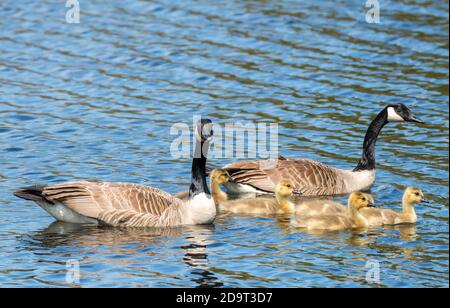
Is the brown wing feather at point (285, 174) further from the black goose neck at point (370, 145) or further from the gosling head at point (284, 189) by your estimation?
the gosling head at point (284, 189)

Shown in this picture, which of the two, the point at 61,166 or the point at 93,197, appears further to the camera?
the point at 61,166

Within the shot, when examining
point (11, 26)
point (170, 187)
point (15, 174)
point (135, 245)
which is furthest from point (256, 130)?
point (11, 26)

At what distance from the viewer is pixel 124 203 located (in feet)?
55.1

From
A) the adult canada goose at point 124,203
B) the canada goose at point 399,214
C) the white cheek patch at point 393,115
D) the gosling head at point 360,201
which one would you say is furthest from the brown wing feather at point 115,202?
the white cheek patch at point 393,115

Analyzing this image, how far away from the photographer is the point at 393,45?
88.3 ft

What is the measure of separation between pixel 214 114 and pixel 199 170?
5740 mm

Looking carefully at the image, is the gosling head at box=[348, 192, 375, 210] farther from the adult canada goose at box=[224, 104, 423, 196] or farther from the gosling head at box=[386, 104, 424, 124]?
the gosling head at box=[386, 104, 424, 124]

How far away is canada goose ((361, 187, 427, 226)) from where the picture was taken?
17.2m

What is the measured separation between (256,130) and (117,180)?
382 cm

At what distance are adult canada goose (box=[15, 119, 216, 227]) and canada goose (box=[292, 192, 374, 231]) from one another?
4.58 feet

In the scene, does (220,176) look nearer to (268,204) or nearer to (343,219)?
(268,204)

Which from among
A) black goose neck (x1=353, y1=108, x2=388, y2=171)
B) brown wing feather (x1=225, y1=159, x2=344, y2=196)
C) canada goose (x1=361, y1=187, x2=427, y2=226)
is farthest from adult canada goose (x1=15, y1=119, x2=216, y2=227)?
black goose neck (x1=353, y1=108, x2=388, y2=171)

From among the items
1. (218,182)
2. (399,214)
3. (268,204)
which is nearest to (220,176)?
(218,182)

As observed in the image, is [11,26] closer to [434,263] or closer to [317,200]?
[317,200]
